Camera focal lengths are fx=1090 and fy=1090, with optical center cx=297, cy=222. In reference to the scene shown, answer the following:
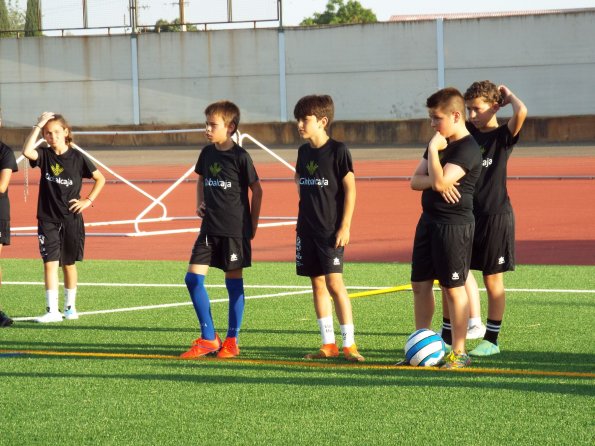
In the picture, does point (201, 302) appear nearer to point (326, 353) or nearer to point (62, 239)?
point (326, 353)

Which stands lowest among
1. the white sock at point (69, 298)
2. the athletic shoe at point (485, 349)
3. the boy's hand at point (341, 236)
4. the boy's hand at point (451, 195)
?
the athletic shoe at point (485, 349)

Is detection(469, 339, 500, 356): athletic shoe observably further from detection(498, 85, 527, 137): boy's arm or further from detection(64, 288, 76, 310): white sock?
detection(64, 288, 76, 310): white sock

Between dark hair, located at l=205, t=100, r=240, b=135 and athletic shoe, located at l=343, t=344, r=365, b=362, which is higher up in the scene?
dark hair, located at l=205, t=100, r=240, b=135

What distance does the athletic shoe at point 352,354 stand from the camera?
7.10 metres

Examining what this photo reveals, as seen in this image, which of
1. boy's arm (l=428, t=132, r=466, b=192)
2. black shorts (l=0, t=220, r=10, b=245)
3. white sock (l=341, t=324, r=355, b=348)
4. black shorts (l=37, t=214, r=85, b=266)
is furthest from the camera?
black shorts (l=0, t=220, r=10, b=245)

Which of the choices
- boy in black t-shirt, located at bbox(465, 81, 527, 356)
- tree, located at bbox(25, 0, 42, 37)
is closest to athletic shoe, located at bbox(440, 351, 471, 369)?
boy in black t-shirt, located at bbox(465, 81, 527, 356)

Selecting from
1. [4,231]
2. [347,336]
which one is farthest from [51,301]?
[347,336]

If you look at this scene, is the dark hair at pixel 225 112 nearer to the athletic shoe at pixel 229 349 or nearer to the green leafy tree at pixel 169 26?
the athletic shoe at pixel 229 349

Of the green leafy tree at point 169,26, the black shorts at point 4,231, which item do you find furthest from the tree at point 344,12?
the black shorts at point 4,231

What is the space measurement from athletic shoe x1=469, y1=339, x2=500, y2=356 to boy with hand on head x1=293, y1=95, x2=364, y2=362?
2.66ft

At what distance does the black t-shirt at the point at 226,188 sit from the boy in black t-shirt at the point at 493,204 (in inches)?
62.2

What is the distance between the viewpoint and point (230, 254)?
24.8 ft

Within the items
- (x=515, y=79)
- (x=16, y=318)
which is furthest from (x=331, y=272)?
(x=515, y=79)

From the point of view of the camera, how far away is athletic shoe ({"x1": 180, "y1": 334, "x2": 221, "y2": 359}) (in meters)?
7.38
